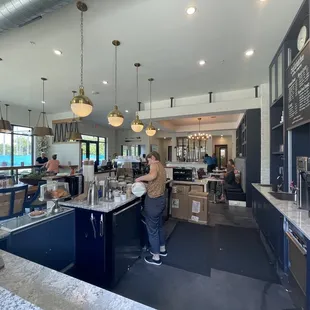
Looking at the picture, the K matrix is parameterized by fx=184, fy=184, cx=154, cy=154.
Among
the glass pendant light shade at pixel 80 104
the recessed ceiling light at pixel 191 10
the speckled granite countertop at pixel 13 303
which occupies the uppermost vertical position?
the recessed ceiling light at pixel 191 10

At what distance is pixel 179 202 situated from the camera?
167 inches

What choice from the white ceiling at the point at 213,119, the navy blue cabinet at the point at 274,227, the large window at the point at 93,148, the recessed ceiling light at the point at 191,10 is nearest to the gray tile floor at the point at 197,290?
the navy blue cabinet at the point at 274,227

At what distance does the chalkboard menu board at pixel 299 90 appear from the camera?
6.89 ft

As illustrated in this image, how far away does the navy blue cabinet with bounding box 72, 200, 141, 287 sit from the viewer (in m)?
2.02

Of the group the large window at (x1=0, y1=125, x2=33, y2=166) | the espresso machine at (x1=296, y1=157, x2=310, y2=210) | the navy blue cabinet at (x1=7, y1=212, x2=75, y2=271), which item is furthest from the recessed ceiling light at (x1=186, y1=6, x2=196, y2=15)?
the large window at (x1=0, y1=125, x2=33, y2=166)

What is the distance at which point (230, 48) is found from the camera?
3.24 m

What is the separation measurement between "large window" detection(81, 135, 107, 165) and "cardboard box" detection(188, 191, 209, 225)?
6.87 metres

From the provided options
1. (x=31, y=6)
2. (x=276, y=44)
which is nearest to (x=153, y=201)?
(x=31, y=6)

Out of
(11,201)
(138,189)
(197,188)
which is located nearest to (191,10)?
(138,189)

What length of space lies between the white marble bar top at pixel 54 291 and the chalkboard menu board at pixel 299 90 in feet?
8.30

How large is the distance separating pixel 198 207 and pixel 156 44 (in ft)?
10.8

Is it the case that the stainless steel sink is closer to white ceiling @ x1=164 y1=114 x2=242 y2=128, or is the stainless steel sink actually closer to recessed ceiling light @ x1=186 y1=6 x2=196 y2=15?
recessed ceiling light @ x1=186 y1=6 x2=196 y2=15

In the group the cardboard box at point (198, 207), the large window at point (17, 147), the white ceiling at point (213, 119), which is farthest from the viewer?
the white ceiling at point (213, 119)

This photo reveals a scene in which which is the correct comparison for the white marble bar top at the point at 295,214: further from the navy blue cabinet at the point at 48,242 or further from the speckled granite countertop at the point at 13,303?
the navy blue cabinet at the point at 48,242
